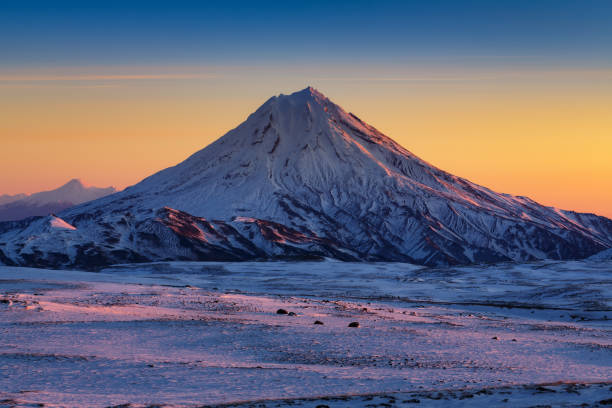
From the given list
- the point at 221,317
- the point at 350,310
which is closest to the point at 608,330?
the point at 350,310

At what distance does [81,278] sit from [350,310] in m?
39.0

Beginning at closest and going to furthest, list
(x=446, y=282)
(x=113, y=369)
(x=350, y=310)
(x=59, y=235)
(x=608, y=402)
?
(x=608, y=402) < (x=113, y=369) < (x=350, y=310) < (x=446, y=282) < (x=59, y=235)

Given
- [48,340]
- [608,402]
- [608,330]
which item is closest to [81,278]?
[48,340]

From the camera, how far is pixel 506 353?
106 ft

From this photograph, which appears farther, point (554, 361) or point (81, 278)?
point (81, 278)

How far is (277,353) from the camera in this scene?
30.8m

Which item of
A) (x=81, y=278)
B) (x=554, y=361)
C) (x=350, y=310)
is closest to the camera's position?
(x=554, y=361)

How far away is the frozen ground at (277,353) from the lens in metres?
21.2

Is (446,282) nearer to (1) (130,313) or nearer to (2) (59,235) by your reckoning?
(1) (130,313)

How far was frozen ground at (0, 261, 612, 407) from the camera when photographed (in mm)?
21172

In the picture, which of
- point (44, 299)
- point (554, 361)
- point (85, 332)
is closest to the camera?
point (554, 361)

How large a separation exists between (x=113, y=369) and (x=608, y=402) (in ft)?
52.8

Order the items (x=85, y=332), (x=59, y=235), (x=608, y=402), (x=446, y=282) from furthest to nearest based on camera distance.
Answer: (x=59, y=235), (x=446, y=282), (x=85, y=332), (x=608, y=402)

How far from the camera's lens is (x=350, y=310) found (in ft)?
170
